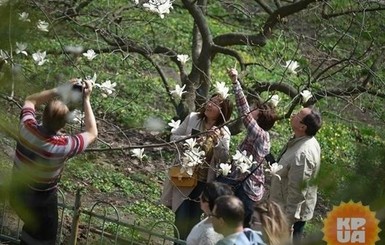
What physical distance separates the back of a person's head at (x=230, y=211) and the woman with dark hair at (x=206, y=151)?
1.98 m

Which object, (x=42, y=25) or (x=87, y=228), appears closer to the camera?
(x=42, y=25)

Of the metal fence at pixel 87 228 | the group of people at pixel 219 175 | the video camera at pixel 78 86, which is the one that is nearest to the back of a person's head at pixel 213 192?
the group of people at pixel 219 175

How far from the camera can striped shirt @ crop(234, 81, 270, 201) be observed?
686cm

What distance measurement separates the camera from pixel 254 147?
7004 mm

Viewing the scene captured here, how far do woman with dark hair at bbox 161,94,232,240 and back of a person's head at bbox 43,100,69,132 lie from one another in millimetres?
1742

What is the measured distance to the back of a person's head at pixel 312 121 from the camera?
6.51 m

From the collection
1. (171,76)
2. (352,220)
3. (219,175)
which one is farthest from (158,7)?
(171,76)

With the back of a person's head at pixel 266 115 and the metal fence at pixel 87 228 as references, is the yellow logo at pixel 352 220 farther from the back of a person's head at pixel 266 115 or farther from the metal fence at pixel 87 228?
the back of a person's head at pixel 266 115

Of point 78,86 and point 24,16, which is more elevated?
point 78,86

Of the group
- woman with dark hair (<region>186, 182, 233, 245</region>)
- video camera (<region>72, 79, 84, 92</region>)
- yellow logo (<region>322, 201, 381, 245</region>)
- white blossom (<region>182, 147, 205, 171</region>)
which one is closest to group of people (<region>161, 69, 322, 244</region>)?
white blossom (<region>182, 147, 205, 171</region>)

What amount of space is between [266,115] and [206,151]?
50 centimetres

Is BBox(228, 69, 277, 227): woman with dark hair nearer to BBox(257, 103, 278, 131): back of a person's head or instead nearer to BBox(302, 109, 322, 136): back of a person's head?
BBox(257, 103, 278, 131): back of a person's head

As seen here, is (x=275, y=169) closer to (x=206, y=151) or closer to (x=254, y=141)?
(x=254, y=141)

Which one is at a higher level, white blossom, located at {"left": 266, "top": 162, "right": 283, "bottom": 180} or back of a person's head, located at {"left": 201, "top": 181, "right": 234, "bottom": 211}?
white blossom, located at {"left": 266, "top": 162, "right": 283, "bottom": 180}
